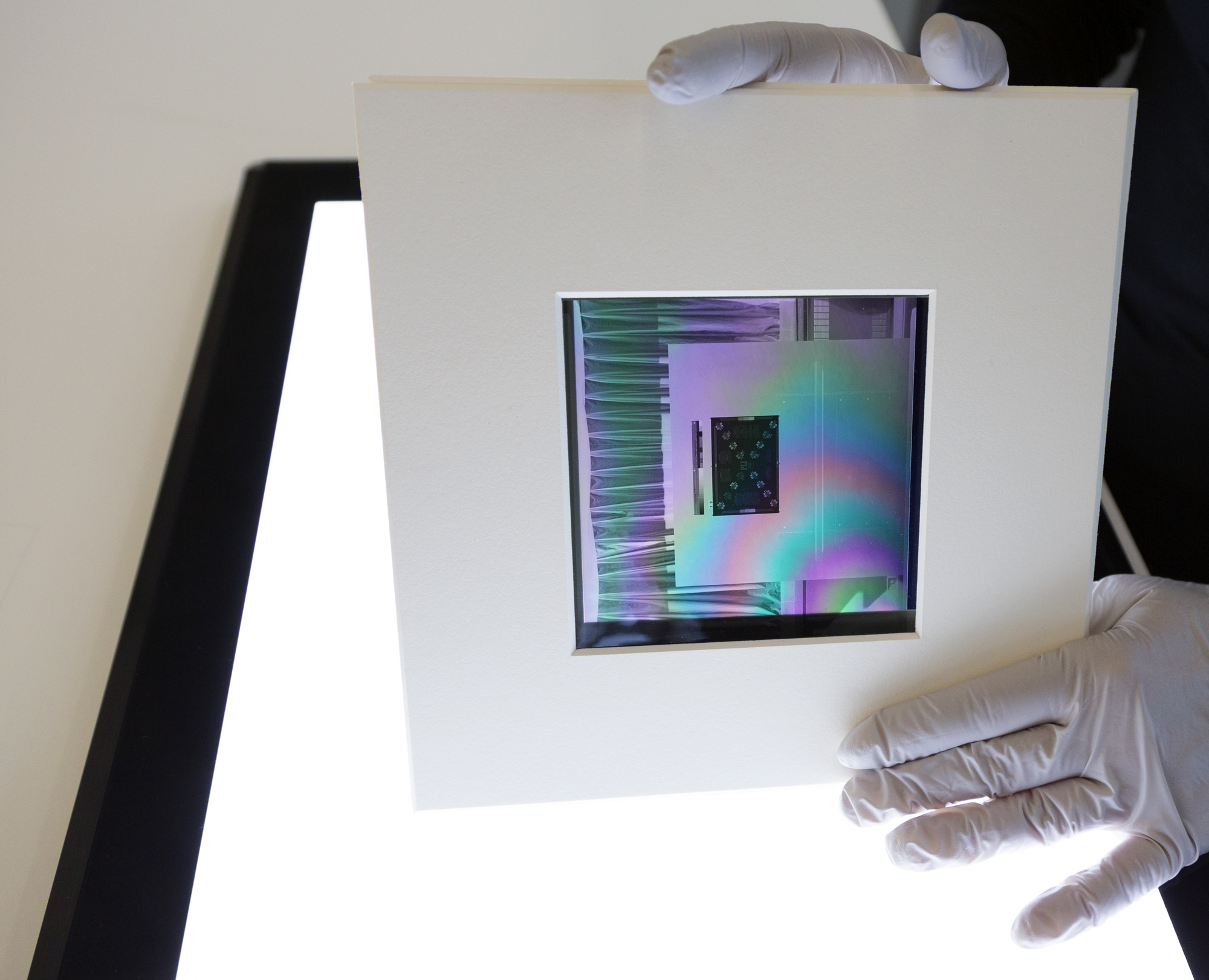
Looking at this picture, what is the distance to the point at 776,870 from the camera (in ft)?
2.87

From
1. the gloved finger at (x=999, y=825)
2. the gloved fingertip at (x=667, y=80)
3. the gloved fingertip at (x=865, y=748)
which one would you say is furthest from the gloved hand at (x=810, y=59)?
the gloved finger at (x=999, y=825)

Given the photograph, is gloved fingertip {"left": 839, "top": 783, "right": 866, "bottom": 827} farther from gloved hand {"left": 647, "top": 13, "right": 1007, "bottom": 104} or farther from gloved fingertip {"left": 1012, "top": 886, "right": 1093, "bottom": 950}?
gloved hand {"left": 647, "top": 13, "right": 1007, "bottom": 104}

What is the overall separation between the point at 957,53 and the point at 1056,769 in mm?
808

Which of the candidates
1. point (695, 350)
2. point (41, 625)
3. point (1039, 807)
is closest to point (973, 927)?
point (1039, 807)

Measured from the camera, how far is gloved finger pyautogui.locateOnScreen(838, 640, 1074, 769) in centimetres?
81

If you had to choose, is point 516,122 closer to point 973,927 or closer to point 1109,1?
point 973,927

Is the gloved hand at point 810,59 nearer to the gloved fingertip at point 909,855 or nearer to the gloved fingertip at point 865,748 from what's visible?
the gloved fingertip at point 865,748

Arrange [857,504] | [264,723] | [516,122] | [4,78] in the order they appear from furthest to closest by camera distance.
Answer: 1. [4,78]
2. [264,723]
3. [857,504]
4. [516,122]

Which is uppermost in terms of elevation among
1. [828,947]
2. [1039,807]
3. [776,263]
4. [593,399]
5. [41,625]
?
[776,263]

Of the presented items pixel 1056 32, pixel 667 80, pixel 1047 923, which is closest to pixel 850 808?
pixel 1047 923

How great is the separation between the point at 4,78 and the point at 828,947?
1.91m

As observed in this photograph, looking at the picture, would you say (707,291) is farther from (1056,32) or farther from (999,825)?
(1056,32)

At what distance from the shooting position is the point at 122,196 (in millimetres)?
1240

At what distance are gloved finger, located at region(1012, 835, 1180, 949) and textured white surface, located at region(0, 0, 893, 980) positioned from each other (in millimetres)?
1238
